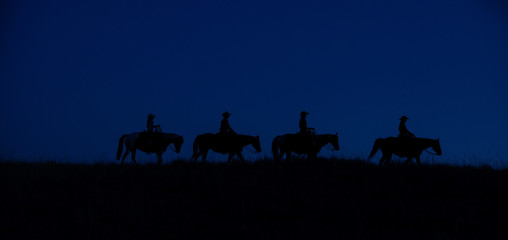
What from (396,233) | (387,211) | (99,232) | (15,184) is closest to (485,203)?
(387,211)

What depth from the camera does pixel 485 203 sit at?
10.4m

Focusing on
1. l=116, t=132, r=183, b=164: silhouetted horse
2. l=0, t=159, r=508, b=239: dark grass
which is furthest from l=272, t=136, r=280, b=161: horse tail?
l=116, t=132, r=183, b=164: silhouetted horse

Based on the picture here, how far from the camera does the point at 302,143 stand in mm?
18109

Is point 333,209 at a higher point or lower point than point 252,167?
lower

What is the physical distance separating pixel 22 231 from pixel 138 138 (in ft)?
35.2

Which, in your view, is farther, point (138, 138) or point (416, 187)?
point (138, 138)

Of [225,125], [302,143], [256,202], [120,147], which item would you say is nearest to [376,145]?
[302,143]

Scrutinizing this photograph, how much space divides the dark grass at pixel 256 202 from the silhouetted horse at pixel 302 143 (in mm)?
3055

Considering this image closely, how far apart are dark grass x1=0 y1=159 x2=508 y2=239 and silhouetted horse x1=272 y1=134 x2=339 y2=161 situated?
3.06 m

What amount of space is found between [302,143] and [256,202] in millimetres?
8353

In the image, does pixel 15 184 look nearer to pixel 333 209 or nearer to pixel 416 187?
pixel 333 209

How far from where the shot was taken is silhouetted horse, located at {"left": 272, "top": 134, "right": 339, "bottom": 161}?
18.0m

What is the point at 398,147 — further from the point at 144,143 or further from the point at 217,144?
the point at 144,143

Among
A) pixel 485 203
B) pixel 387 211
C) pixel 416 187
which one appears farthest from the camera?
pixel 416 187
